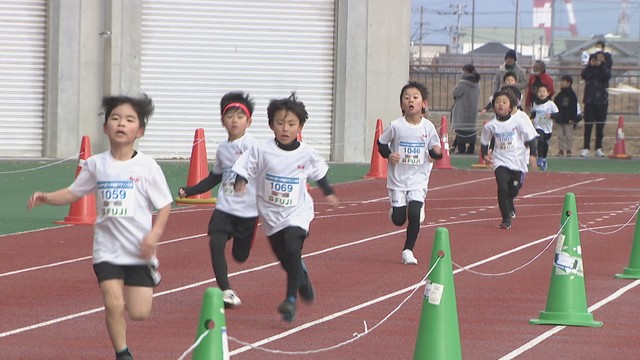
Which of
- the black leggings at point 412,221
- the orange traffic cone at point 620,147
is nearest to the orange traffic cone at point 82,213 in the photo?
the black leggings at point 412,221

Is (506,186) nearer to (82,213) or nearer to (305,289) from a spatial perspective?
(82,213)

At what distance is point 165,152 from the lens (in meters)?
30.0

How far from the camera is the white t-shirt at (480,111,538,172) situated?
18.0 meters

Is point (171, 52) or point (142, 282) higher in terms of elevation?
point (171, 52)

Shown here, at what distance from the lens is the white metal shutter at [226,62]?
2997 cm

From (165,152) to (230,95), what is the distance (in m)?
18.5

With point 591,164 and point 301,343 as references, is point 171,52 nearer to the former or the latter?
point 591,164

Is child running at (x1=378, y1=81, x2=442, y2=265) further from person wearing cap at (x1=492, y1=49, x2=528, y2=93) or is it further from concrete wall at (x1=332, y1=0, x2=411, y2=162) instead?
concrete wall at (x1=332, y1=0, x2=411, y2=162)

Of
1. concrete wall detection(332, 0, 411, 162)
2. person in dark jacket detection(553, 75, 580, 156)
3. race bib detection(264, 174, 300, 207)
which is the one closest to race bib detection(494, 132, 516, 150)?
race bib detection(264, 174, 300, 207)

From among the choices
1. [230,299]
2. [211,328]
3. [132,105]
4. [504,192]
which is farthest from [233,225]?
[504,192]

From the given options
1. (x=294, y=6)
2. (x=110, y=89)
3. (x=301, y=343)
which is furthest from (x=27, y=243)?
(x=294, y=6)

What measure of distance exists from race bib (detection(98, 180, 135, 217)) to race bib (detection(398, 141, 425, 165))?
6.11m

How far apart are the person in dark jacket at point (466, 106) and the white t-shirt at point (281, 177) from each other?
23.0 metres

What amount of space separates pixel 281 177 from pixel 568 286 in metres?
2.15
